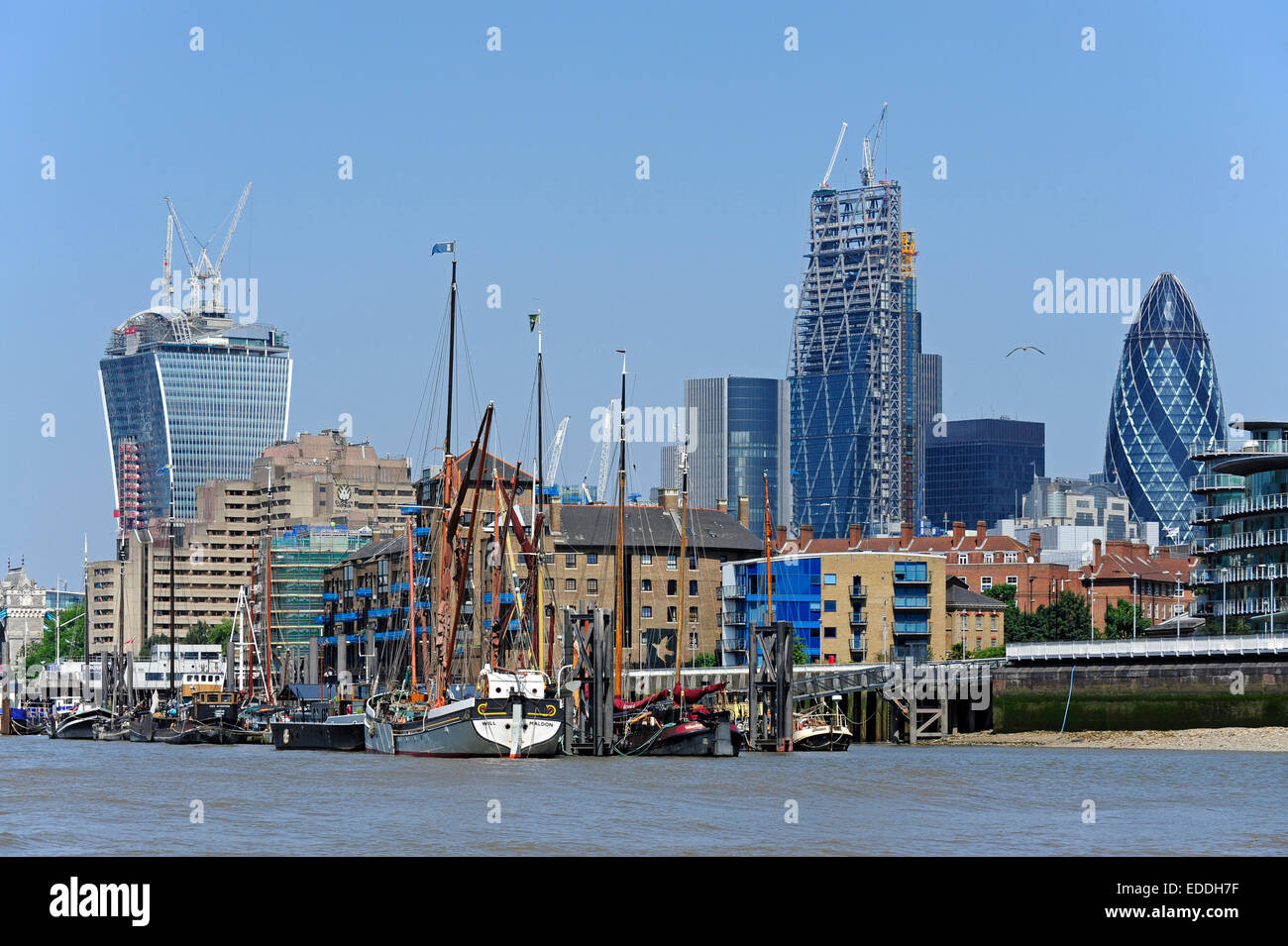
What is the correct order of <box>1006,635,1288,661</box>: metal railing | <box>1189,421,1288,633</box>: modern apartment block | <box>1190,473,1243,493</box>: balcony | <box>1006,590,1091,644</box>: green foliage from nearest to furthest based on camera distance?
<box>1006,635,1288,661</box>: metal railing < <box>1189,421,1288,633</box>: modern apartment block < <box>1190,473,1243,493</box>: balcony < <box>1006,590,1091,644</box>: green foliage

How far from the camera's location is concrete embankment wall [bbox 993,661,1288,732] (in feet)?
346

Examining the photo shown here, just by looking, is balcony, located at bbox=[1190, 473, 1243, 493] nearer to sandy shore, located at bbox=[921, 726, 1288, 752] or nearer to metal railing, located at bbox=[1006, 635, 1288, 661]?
metal railing, located at bbox=[1006, 635, 1288, 661]

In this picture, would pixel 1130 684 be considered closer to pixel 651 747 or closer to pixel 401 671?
pixel 651 747

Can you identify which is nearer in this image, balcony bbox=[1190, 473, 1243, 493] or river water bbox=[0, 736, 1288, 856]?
river water bbox=[0, 736, 1288, 856]

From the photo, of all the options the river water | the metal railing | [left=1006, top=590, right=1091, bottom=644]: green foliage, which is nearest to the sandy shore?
the metal railing

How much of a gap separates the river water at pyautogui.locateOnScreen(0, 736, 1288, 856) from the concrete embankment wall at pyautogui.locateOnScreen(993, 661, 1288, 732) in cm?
1125

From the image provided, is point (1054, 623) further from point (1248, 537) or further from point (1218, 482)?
point (1248, 537)

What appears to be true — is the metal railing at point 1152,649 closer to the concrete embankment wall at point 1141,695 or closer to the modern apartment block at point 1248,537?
the concrete embankment wall at point 1141,695

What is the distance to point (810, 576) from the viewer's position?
15950 centimetres

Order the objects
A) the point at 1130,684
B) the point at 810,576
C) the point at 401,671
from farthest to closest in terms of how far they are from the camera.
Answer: the point at 401,671
the point at 810,576
the point at 1130,684

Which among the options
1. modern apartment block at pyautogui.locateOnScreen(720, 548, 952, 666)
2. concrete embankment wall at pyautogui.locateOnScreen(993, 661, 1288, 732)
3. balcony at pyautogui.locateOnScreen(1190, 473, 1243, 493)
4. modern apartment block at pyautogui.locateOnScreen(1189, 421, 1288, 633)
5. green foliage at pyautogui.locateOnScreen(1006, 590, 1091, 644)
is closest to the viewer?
concrete embankment wall at pyautogui.locateOnScreen(993, 661, 1288, 732)

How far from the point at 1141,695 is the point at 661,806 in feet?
194
